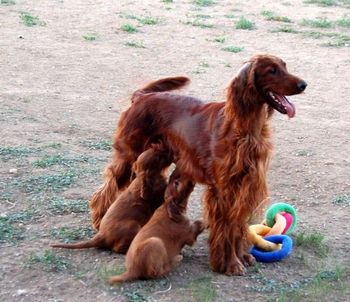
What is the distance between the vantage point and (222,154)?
17.5ft

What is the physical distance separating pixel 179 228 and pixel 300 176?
264 cm

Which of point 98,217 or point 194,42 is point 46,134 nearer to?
point 98,217

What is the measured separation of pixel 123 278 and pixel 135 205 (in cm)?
69

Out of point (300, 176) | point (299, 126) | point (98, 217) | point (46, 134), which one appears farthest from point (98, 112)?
point (98, 217)

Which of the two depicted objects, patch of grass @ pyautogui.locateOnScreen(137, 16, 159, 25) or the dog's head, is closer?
the dog's head

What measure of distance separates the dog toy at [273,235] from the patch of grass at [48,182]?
1.91m

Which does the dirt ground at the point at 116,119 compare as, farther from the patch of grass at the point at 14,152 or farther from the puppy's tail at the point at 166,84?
the puppy's tail at the point at 166,84

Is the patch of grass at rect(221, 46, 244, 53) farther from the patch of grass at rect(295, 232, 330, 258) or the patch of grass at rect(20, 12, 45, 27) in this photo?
the patch of grass at rect(295, 232, 330, 258)

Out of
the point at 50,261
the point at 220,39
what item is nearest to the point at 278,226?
the point at 50,261

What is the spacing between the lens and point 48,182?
7285mm

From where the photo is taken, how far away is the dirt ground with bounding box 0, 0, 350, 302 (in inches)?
215

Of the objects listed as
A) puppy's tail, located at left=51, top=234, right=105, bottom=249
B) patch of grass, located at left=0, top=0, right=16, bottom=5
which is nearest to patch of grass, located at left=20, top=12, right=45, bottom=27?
patch of grass, located at left=0, top=0, right=16, bottom=5

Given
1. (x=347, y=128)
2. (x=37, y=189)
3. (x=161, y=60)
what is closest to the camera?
(x=37, y=189)

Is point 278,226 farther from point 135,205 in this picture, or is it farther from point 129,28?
point 129,28
